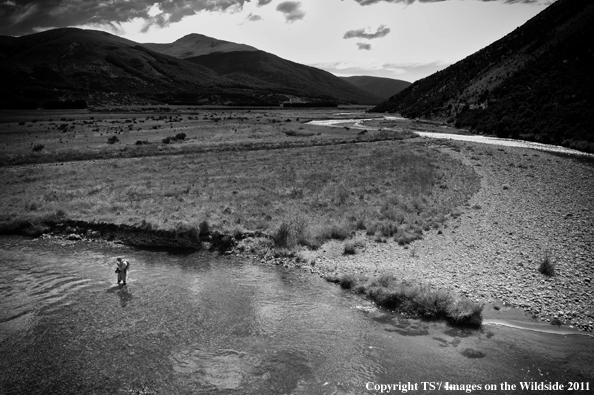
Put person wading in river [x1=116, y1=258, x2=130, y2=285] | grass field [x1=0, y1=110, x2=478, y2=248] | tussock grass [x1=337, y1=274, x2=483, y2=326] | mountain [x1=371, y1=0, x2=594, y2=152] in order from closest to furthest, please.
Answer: tussock grass [x1=337, y1=274, x2=483, y2=326] < person wading in river [x1=116, y1=258, x2=130, y2=285] < grass field [x1=0, y1=110, x2=478, y2=248] < mountain [x1=371, y1=0, x2=594, y2=152]

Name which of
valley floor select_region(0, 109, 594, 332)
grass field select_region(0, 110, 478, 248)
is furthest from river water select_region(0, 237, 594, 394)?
grass field select_region(0, 110, 478, 248)

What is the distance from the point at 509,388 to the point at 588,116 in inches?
2675

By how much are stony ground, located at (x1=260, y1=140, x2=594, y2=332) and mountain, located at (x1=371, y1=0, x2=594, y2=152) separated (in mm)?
36197

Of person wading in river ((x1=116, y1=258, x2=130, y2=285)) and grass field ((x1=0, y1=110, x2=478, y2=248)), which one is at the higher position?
grass field ((x1=0, y1=110, x2=478, y2=248))

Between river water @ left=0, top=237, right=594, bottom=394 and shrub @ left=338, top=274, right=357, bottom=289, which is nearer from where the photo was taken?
river water @ left=0, top=237, right=594, bottom=394

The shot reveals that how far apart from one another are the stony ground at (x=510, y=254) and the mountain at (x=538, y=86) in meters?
36.2

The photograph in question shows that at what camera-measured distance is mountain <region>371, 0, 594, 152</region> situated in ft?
209

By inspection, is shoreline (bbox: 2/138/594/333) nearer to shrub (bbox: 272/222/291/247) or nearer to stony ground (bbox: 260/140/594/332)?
stony ground (bbox: 260/140/594/332)

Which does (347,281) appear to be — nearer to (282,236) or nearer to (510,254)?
(282,236)

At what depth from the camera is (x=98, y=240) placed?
23703 millimetres

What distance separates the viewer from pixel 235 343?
43.4 ft

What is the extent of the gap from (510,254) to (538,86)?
80.5m

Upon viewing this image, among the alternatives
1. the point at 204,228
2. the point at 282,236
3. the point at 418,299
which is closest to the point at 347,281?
the point at 418,299

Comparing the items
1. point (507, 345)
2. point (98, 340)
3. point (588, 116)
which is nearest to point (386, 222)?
point (507, 345)
